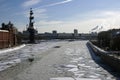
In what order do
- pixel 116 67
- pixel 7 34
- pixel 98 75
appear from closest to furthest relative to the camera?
1. pixel 98 75
2. pixel 116 67
3. pixel 7 34

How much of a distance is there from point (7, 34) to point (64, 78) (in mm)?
37010

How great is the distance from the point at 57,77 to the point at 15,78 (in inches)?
81.7

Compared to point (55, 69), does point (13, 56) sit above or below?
below

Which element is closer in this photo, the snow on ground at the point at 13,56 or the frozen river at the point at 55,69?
the frozen river at the point at 55,69

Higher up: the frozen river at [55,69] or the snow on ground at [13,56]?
the frozen river at [55,69]

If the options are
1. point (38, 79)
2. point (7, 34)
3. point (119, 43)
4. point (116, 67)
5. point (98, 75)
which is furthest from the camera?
point (7, 34)

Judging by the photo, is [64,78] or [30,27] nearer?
[64,78]

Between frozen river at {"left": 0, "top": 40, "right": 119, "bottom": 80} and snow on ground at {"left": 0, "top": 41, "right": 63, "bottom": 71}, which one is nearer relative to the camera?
frozen river at {"left": 0, "top": 40, "right": 119, "bottom": 80}

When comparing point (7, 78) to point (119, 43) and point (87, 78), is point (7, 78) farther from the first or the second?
point (119, 43)

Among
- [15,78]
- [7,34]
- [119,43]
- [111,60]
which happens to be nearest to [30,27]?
[7,34]

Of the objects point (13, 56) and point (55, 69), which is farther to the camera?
point (13, 56)

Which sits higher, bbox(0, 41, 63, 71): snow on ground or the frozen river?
the frozen river

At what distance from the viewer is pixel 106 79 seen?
46.4ft

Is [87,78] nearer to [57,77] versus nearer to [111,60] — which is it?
[57,77]
